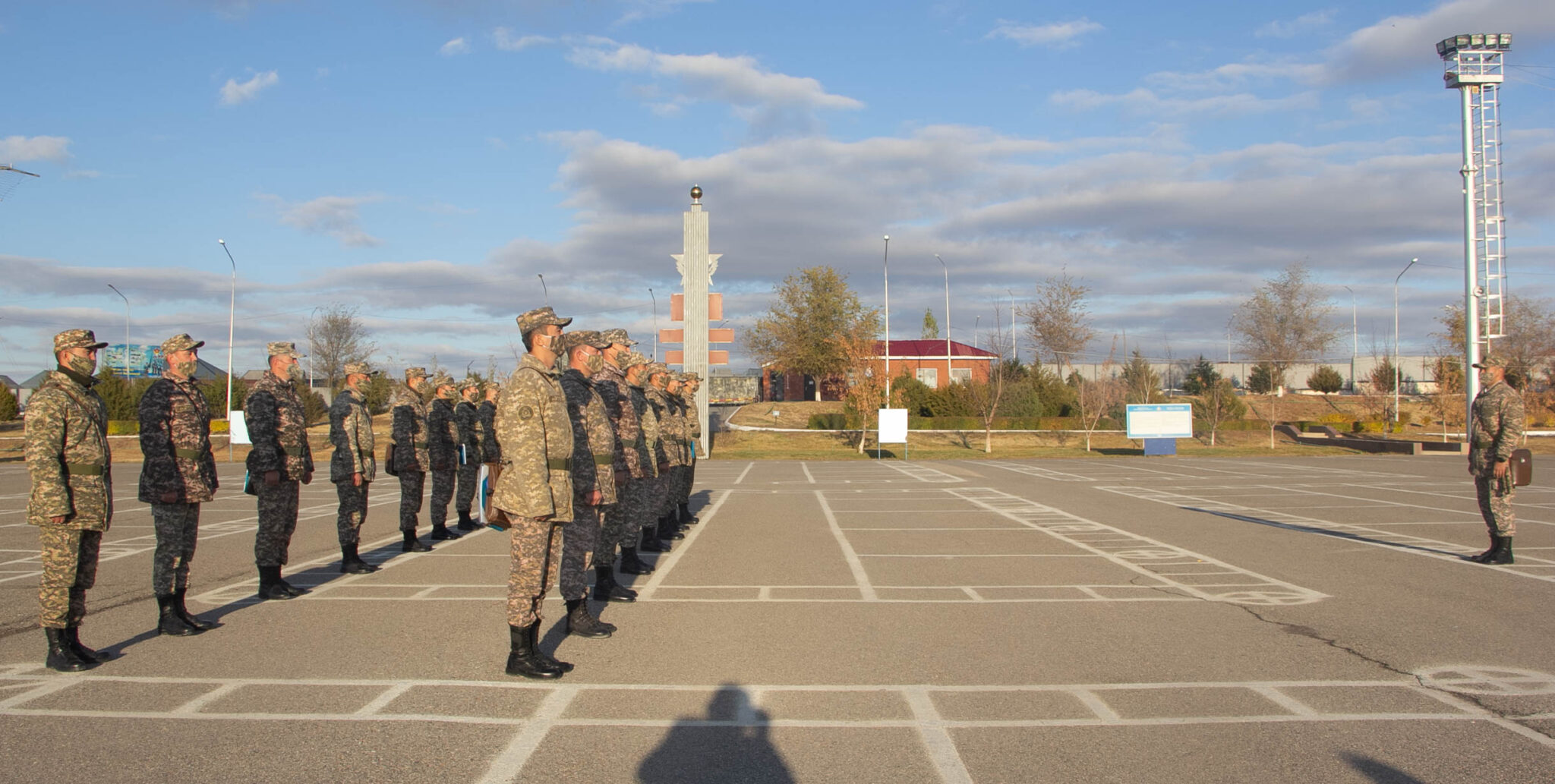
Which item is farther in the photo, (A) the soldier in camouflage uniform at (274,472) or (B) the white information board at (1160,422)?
(B) the white information board at (1160,422)

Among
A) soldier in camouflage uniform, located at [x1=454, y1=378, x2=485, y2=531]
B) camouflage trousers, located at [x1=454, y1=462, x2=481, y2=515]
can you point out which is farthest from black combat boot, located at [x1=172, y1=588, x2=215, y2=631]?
camouflage trousers, located at [x1=454, y1=462, x2=481, y2=515]

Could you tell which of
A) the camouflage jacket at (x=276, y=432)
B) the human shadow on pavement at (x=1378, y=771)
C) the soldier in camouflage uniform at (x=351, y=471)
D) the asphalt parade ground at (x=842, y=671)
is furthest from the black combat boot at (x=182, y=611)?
the human shadow on pavement at (x=1378, y=771)

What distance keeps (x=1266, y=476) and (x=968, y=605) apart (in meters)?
20.5

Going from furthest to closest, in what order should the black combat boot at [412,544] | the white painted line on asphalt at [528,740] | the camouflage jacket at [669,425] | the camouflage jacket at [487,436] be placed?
the camouflage jacket at [487,436], the camouflage jacket at [669,425], the black combat boot at [412,544], the white painted line on asphalt at [528,740]

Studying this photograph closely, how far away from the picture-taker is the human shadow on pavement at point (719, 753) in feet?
13.3

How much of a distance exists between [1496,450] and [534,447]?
9.70 meters

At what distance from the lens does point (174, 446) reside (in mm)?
7020

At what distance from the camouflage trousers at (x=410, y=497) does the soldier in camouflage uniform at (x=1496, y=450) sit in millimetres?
11679

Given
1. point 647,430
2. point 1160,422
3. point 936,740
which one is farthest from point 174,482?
point 1160,422

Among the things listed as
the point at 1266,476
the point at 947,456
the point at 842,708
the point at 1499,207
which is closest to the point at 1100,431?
the point at 947,456

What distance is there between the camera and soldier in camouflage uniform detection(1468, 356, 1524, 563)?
32.2 feet

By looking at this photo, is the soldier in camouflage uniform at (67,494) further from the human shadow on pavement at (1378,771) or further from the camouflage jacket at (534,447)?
the human shadow on pavement at (1378,771)

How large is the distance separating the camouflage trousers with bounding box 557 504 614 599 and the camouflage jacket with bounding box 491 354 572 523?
2.61ft

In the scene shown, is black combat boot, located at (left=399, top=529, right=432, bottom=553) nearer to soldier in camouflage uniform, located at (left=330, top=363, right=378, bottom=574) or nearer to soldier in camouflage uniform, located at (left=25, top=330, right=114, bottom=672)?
soldier in camouflage uniform, located at (left=330, top=363, right=378, bottom=574)
